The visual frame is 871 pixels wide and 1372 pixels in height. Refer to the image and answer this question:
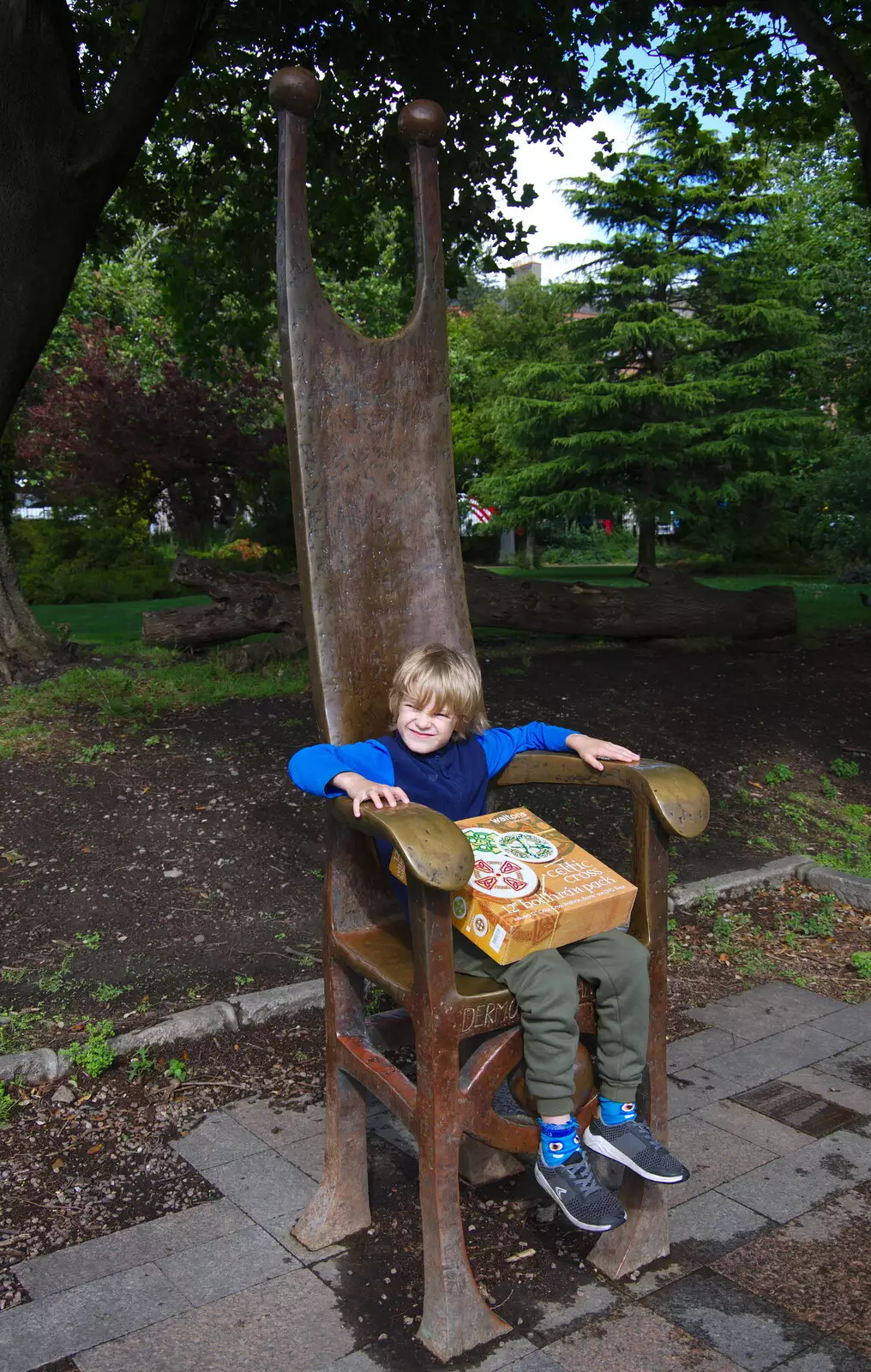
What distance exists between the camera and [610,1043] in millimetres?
2059

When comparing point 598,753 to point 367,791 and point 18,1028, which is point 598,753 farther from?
point 18,1028

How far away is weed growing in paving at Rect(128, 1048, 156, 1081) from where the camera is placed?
116 inches

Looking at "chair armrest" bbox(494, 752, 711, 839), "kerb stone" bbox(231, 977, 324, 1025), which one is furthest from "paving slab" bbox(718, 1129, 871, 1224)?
"kerb stone" bbox(231, 977, 324, 1025)

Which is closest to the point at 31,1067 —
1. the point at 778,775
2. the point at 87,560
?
the point at 778,775

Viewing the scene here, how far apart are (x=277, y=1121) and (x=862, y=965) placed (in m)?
2.16

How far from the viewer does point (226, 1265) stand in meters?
2.15

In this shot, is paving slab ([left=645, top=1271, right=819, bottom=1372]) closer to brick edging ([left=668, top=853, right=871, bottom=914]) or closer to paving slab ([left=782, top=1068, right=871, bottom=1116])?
paving slab ([left=782, top=1068, right=871, bottom=1116])

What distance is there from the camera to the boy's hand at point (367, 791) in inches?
79.6

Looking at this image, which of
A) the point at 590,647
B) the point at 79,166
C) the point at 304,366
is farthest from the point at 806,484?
the point at 304,366

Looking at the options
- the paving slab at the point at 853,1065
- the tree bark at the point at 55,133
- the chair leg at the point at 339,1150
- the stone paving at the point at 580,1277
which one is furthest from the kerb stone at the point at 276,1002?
the tree bark at the point at 55,133

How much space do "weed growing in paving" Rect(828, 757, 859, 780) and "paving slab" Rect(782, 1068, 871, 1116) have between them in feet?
10.6

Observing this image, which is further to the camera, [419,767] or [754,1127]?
[754,1127]

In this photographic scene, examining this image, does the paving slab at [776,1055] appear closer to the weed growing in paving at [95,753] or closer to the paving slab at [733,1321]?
the paving slab at [733,1321]

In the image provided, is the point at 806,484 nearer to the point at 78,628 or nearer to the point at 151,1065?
the point at 78,628
